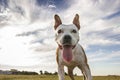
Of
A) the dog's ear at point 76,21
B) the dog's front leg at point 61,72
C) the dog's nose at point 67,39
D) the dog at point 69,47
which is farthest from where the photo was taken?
the dog's front leg at point 61,72

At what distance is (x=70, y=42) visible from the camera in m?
11.2

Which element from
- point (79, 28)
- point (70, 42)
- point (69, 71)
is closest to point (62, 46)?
point (70, 42)

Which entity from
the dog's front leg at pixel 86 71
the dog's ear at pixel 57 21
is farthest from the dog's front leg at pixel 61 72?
the dog's ear at pixel 57 21

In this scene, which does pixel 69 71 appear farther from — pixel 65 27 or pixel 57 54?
pixel 65 27

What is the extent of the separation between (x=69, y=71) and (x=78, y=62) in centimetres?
311

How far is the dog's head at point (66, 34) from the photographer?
11227 mm

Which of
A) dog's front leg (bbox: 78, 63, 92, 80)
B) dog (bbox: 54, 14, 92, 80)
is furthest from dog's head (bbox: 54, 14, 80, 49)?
dog's front leg (bbox: 78, 63, 92, 80)

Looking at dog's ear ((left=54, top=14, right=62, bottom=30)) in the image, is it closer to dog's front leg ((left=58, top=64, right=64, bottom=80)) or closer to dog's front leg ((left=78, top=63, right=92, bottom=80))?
dog's front leg ((left=58, top=64, right=64, bottom=80))

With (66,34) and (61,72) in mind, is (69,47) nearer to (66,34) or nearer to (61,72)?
(66,34)

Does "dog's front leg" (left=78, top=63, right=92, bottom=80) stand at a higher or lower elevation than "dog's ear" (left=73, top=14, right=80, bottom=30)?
lower

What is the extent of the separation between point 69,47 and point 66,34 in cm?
49

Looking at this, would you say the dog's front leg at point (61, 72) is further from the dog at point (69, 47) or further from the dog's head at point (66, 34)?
the dog's head at point (66, 34)

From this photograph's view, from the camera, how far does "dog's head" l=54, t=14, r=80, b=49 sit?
1123 centimetres

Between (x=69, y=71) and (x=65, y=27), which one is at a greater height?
(x=65, y=27)
